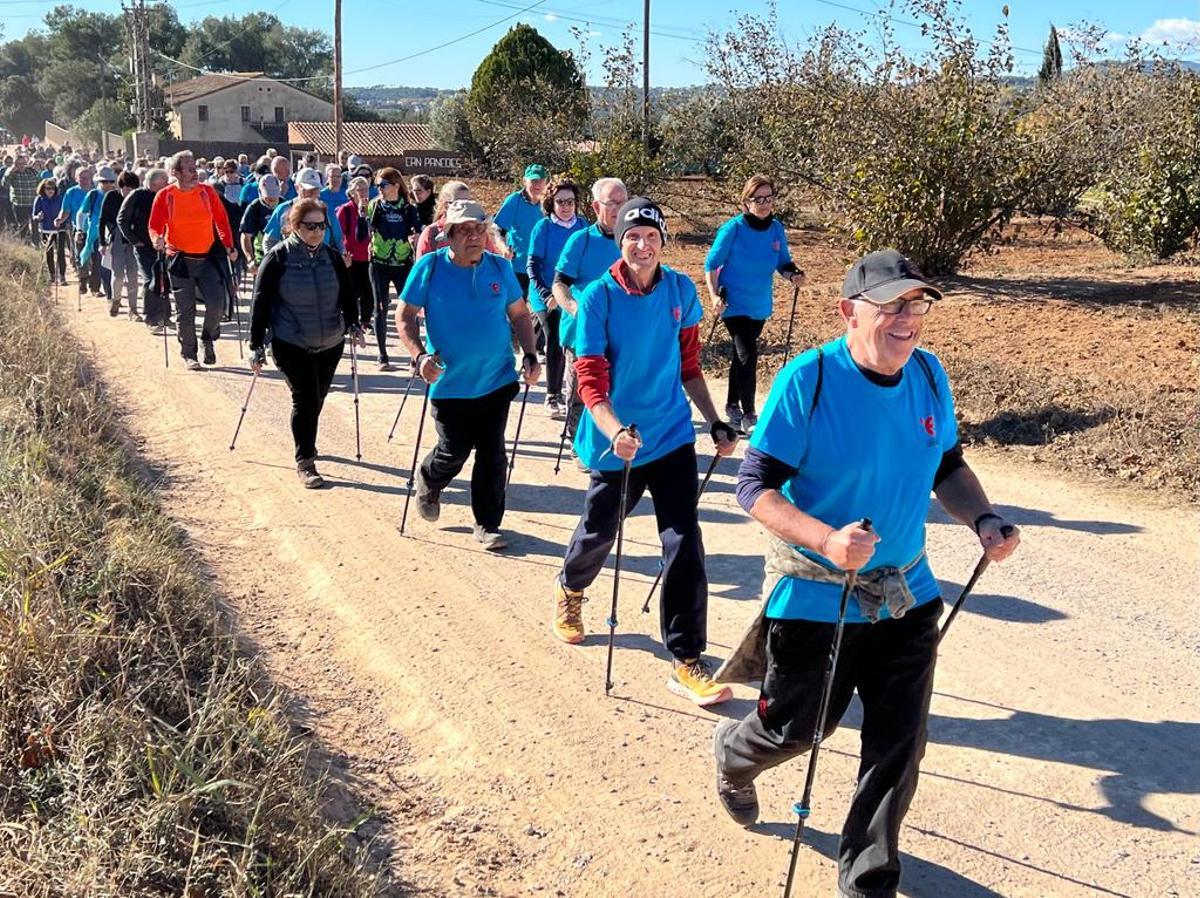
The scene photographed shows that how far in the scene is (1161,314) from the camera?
12.1 metres

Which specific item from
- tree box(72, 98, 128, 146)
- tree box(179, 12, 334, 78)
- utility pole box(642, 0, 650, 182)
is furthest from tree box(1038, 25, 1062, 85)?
tree box(179, 12, 334, 78)

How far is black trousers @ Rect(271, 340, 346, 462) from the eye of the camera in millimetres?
8336

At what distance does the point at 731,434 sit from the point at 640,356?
0.59 m

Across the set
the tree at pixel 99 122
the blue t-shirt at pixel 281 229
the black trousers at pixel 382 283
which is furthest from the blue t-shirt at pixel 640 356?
the tree at pixel 99 122

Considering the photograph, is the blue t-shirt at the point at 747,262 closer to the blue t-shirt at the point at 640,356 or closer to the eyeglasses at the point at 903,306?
the blue t-shirt at the point at 640,356

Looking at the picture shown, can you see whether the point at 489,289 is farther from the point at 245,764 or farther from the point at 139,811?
the point at 139,811

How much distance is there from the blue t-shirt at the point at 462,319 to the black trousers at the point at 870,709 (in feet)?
11.6

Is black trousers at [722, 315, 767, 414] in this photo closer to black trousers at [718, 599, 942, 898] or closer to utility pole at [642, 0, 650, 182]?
black trousers at [718, 599, 942, 898]

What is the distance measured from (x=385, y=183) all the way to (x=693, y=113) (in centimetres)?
1338

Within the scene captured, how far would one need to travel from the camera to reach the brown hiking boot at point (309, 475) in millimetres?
8305

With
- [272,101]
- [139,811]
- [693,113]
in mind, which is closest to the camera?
[139,811]

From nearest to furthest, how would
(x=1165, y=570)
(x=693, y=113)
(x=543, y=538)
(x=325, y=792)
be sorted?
(x=325, y=792), (x=1165, y=570), (x=543, y=538), (x=693, y=113)

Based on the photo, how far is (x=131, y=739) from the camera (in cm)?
384

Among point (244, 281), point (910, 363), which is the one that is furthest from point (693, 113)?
point (910, 363)
